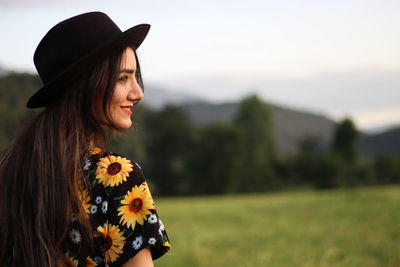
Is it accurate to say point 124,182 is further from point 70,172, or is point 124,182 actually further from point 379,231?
point 379,231

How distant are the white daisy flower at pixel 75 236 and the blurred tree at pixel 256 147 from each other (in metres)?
56.3

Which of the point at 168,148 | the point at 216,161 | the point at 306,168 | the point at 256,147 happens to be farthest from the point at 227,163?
the point at 306,168

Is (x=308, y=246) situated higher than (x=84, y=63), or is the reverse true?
(x=84, y=63)

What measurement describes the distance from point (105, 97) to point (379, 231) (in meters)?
7.72

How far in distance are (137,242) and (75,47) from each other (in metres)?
0.78

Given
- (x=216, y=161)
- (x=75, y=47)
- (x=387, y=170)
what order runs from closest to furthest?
(x=75, y=47) → (x=216, y=161) → (x=387, y=170)

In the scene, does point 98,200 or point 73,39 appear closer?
point 98,200

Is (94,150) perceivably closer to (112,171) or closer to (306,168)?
(112,171)

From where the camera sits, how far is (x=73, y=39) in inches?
80.7

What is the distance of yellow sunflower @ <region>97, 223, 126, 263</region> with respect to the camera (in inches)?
72.2

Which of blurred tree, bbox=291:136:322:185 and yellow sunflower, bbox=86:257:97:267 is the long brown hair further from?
blurred tree, bbox=291:136:322:185

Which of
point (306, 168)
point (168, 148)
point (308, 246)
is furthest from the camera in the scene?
point (306, 168)

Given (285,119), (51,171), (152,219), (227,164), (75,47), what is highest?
(285,119)

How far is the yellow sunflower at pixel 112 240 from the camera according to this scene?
1.83 metres
